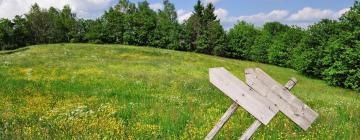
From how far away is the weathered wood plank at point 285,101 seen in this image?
612 cm

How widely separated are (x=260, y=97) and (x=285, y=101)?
436mm

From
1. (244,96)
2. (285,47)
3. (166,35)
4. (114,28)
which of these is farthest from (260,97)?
(114,28)

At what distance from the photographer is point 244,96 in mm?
6094

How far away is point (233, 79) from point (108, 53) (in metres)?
51.3

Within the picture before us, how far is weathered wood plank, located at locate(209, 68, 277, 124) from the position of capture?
6.07m

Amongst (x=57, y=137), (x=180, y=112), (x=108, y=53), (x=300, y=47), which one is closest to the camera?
(x=57, y=137)

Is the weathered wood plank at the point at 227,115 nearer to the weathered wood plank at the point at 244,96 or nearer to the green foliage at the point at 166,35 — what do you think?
the weathered wood plank at the point at 244,96

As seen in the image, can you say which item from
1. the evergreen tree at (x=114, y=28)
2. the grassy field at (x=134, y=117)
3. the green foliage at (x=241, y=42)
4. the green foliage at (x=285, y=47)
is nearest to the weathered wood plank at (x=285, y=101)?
the grassy field at (x=134, y=117)

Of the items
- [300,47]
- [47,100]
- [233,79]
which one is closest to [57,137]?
[233,79]

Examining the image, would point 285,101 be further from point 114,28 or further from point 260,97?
point 114,28

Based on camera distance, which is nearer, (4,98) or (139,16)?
(4,98)

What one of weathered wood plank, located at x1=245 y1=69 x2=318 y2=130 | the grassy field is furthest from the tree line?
weathered wood plank, located at x1=245 y1=69 x2=318 y2=130

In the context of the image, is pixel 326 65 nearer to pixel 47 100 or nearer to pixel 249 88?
pixel 47 100

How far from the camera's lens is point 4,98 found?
15555 millimetres
